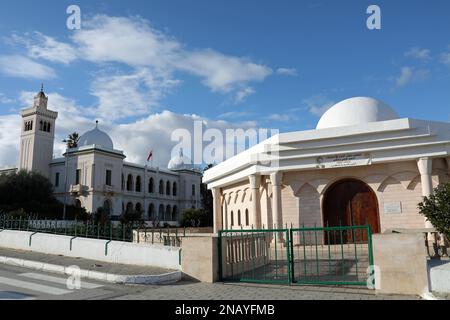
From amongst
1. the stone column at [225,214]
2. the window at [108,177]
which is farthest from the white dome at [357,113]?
the window at [108,177]

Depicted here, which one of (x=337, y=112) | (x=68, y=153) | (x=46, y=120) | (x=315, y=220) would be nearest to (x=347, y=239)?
(x=315, y=220)

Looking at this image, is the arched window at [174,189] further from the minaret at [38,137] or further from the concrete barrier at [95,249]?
the concrete barrier at [95,249]

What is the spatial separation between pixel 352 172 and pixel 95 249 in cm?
1073

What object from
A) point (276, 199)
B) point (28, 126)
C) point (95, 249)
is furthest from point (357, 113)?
point (28, 126)

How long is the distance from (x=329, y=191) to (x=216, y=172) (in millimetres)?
7736

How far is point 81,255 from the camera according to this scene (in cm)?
1254

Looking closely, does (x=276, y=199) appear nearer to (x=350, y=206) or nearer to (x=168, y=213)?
(x=350, y=206)

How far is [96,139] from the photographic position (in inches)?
2042

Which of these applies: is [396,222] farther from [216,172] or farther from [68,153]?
[68,153]

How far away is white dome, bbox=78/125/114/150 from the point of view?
2036 inches

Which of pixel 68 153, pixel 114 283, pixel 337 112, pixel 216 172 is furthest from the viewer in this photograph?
pixel 68 153

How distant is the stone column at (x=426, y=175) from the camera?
1484cm
